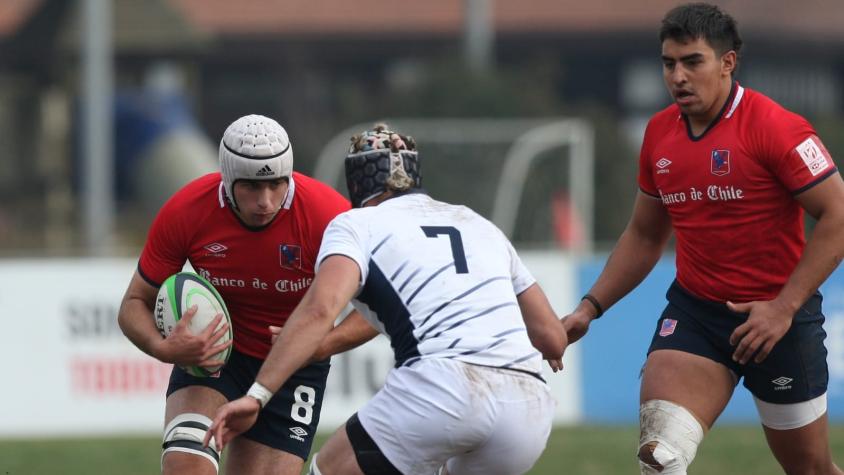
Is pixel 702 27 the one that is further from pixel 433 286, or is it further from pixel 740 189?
pixel 433 286

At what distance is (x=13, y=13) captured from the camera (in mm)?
37719

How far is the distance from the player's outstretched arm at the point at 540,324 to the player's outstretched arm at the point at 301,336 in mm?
763

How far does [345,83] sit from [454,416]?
36.5 metres

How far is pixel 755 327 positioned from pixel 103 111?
14190 millimetres

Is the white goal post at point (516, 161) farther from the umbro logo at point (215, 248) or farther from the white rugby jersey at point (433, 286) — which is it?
the white rugby jersey at point (433, 286)

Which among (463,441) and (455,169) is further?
(455,169)

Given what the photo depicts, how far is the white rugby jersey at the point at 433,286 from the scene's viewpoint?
17.3 ft

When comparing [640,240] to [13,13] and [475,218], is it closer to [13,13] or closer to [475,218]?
[475,218]

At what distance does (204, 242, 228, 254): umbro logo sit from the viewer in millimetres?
6551

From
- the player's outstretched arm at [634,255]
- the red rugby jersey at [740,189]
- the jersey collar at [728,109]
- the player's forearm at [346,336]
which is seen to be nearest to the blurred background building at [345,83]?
the player's outstretched arm at [634,255]

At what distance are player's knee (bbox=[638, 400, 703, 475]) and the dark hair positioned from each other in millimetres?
1491

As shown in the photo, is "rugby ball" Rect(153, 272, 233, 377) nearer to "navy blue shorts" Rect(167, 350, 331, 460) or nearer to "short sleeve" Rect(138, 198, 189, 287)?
→ "short sleeve" Rect(138, 198, 189, 287)

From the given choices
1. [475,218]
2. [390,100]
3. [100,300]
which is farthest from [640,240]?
[390,100]

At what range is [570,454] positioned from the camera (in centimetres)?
1133
